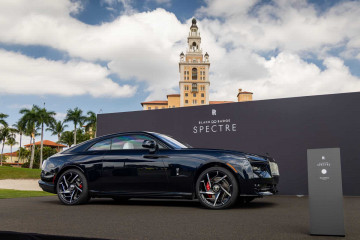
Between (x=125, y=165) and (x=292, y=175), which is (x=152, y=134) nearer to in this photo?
(x=125, y=165)

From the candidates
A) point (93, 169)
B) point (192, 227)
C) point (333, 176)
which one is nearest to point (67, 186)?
point (93, 169)

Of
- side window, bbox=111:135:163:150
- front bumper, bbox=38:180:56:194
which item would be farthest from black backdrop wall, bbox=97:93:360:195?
front bumper, bbox=38:180:56:194

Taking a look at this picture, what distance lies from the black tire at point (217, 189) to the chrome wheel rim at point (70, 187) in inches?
93.4

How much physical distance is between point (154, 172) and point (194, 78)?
370 ft

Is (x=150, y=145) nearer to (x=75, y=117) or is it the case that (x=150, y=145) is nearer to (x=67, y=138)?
(x=75, y=117)

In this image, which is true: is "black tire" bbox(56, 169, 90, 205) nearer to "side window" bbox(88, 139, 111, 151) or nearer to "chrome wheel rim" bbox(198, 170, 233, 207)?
"side window" bbox(88, 139, 111, 151)

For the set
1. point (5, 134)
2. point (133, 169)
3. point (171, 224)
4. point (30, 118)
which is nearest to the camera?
point (171, 224)

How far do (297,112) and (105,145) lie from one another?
5.96 meters

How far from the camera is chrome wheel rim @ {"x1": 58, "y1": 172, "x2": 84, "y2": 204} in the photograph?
7016 mm

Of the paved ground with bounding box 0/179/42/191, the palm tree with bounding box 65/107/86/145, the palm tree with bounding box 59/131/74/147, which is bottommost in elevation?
the paved ground with bounding box 0/179/42/191

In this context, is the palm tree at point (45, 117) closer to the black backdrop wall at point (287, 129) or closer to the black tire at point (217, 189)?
the black backdrop wall at point (287, 129)

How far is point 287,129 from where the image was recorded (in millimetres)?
10727

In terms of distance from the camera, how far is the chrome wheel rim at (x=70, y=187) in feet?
23.0

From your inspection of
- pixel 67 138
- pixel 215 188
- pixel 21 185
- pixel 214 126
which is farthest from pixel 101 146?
pixel 67 138
